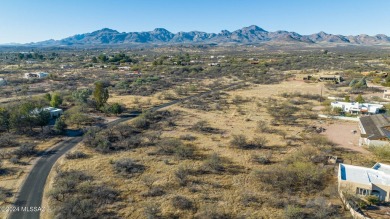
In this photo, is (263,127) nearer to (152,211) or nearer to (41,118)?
(152,211)

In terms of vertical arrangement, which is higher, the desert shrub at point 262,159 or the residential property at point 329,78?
the residential property at point 329,78

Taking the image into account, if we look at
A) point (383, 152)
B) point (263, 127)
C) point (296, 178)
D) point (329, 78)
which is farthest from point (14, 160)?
point (329, 78)

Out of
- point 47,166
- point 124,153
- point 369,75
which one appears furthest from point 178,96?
point 369,75

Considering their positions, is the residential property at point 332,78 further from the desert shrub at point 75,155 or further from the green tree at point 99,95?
the desert shrub at point 75,155

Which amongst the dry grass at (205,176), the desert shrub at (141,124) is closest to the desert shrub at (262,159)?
the dry grass at (205,176)

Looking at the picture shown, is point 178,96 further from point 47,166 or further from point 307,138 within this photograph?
point 47,166
